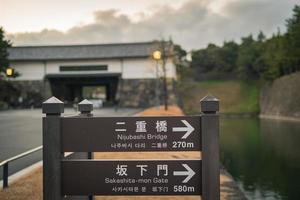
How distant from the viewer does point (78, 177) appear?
129 inches

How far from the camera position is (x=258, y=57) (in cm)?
4516

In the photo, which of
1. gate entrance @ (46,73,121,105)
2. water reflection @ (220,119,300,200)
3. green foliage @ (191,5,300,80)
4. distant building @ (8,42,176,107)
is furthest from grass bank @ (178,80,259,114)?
water reflection @ (220,119,300,200)

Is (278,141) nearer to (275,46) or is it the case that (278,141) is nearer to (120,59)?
(120,59)

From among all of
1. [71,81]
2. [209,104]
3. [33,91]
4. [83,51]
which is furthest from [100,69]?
[209,104]

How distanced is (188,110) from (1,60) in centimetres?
2159

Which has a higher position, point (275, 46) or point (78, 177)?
point (275, 46)

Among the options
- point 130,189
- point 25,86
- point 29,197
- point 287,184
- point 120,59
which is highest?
point 120,59

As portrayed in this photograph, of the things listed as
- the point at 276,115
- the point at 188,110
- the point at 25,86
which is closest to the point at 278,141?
the point at 276,115

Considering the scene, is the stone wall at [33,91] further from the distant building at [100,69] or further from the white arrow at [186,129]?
the white arrow at [186,129]

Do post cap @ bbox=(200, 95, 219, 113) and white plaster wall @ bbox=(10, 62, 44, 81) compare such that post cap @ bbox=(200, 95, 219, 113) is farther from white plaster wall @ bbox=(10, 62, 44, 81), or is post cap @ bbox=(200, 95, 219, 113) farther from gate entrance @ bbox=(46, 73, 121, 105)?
white plaster wall @ bbox=(10, 62, 44, 81)

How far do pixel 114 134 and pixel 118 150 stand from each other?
16 cm

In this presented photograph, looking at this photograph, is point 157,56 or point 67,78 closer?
point 157,56

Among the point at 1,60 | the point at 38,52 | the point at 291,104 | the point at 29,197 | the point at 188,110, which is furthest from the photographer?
the point at 188,110

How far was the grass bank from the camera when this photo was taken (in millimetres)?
42000
